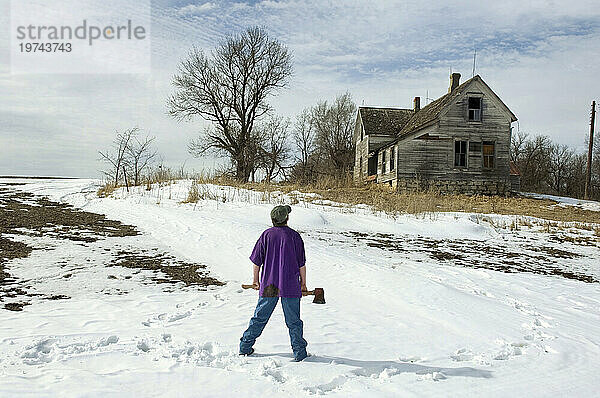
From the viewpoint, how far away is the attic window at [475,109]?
29.8 metres

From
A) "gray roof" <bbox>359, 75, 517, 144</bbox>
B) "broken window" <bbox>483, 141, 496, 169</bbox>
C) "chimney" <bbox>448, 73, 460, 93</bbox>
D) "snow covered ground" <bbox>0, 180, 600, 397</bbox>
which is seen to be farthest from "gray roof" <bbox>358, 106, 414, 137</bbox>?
"snow covered ground" <bbox>0, 180, 600, 397</bbox>

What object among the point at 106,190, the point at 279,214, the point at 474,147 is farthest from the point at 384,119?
the point at 279,214

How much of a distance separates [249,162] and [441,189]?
1362 cm

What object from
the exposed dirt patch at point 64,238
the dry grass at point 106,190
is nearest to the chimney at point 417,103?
the dry grass at point 106,190

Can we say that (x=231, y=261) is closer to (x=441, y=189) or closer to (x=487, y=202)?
(x=487, y=202)

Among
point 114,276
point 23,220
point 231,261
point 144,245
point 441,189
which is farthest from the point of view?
point 441,189

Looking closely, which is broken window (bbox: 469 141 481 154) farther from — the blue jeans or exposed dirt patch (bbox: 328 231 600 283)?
the blue jeans

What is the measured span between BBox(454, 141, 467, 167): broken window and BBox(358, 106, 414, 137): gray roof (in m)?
7.55

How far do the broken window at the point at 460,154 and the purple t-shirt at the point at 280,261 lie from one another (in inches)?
1084

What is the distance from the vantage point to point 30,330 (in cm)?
491

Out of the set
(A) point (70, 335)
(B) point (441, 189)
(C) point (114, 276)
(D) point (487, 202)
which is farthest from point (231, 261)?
(B) point (441, 189)

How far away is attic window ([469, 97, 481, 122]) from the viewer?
29750 mm

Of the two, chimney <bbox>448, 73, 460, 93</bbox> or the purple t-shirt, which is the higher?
chimney <bbox>448, 73, 460, 93</bbox>

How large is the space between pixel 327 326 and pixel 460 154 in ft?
88.0
